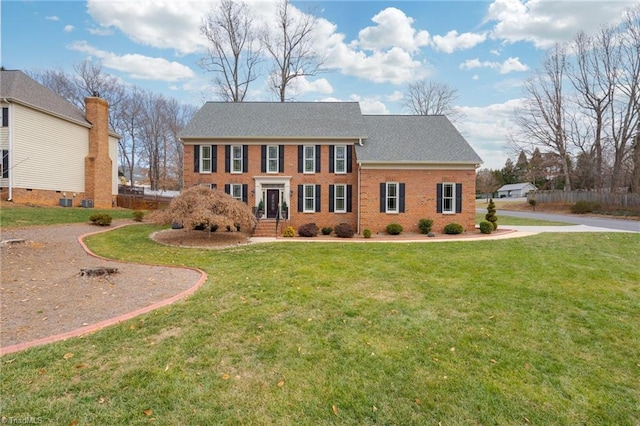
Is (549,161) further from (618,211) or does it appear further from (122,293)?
(122,293)

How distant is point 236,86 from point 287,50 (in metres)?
6.14

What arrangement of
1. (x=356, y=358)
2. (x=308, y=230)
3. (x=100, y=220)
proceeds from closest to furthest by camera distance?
(x=356, y=358) → (x=100, y=220) → (x=308, y=230)

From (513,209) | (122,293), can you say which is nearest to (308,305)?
(122,293)

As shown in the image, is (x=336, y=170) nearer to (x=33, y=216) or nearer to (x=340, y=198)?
(x=340, y=198)

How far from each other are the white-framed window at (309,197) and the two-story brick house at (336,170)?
2.4 inches

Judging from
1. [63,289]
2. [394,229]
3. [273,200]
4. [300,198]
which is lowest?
[63,289]

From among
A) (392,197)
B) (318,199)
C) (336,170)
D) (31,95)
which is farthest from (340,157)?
(31,95)

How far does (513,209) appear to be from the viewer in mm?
39156

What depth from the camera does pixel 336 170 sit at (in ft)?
62.3

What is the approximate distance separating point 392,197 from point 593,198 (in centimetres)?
2715

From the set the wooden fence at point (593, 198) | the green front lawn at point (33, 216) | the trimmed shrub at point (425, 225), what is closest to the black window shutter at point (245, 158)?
the green front lawn at point (33, 216)

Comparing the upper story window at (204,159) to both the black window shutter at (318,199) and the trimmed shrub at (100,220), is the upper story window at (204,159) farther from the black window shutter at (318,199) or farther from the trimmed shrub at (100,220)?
the black window shutter at (318,199)

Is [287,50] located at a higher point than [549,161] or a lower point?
higher

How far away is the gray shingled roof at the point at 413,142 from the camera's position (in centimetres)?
1783
